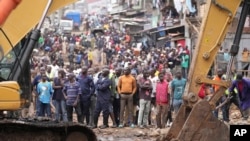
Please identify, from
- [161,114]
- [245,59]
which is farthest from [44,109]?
A: [245,59]


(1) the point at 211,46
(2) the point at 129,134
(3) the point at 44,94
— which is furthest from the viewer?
(3) the point at 44,94

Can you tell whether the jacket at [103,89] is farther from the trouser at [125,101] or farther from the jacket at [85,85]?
the trouser at [125,101]

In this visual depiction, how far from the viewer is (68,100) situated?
1652cm

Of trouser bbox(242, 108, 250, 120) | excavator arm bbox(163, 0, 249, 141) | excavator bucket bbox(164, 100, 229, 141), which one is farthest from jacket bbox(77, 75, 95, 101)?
excavator bucket bbox(164, 100, 229, 141)

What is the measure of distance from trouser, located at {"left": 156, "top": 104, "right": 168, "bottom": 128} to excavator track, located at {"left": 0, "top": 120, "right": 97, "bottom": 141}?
6525mm

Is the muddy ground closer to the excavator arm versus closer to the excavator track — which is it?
the excavator track

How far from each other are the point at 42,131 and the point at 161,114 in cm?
731

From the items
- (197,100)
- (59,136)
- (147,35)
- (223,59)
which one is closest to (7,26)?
(59,136)

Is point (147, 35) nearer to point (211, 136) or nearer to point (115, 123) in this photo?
point (115, 123)

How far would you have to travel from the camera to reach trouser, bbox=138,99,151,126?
17.0 meters

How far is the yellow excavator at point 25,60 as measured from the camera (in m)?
9.73

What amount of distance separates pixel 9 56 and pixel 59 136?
5.02 ft

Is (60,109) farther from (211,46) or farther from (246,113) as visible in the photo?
(211,46)

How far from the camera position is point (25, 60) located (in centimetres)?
983
